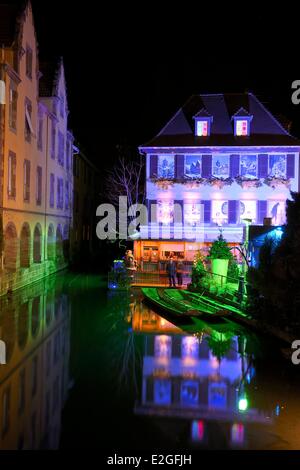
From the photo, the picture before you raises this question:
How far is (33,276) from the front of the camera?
28.1 metres

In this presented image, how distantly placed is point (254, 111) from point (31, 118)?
52.5ft

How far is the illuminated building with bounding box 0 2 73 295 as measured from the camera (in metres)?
23.6

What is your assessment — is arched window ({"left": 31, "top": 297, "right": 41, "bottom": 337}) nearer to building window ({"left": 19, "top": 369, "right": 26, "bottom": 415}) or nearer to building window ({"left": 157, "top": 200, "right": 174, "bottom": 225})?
building window ({"left": 19, "top": 369, "right": 26, "bottom": 415})

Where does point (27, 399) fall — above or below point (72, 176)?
below

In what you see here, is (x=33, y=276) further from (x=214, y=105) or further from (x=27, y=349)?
(x=214, y=105)

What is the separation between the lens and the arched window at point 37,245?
2974cm

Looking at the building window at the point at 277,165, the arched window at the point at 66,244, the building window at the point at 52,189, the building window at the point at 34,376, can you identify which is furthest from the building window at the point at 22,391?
the arched window at the point at 66,244

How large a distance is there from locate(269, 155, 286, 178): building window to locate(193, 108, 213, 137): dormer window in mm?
4791

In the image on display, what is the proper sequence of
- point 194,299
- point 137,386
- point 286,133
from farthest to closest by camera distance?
point 286,133
point 194,299
point 137,386

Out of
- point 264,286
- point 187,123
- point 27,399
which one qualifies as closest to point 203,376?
point 27,399

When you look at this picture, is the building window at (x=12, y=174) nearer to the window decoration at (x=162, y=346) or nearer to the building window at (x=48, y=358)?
the building window at (x=48, y=358)

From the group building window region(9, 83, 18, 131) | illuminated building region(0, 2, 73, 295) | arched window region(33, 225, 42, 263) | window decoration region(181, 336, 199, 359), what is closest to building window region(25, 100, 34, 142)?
illuminated building region(0, 2, 73, 295)

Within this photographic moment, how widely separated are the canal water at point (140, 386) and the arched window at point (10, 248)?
19.8 ft
